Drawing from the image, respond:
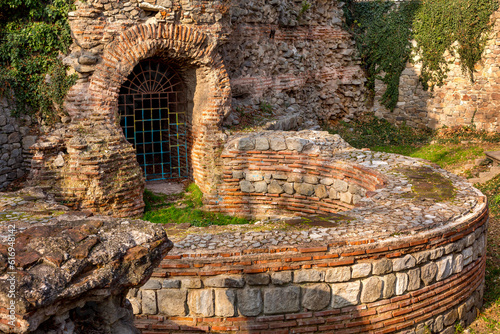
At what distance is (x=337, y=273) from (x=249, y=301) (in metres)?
0.81

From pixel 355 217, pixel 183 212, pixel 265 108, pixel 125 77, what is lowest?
pixel 183 212

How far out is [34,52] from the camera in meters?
8.42

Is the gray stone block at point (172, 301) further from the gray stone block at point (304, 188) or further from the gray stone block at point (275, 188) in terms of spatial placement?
the gray stone block at point (275, 188)

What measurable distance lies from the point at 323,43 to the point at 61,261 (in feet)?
37.8

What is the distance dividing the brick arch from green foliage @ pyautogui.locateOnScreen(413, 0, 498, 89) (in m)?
6.21

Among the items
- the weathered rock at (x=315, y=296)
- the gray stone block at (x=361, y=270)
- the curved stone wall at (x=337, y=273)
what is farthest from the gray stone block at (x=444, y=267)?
the weathered rock at (x=315, y=296)

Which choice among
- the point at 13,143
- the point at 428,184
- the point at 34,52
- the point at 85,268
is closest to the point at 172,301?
the point at 85,268

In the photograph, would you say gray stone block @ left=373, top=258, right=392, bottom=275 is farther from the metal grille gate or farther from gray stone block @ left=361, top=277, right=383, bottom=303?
the metal grille gate

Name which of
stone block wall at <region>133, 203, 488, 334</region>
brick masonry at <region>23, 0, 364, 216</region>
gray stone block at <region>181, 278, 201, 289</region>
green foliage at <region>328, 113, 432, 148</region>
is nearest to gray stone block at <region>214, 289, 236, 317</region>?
stone block wall at <region>133, 203, 488, 334</region>

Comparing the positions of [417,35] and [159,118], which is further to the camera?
[417,35]

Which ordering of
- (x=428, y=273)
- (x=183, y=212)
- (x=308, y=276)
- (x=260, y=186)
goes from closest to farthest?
(x=308, y=276) → (x=428, y=273) → (x=260, y=186) → (x=183, y=212)

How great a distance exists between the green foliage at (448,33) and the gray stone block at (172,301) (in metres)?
10.1

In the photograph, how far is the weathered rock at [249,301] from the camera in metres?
4.12

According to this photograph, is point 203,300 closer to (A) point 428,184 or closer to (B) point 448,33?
(A) point 428,184
